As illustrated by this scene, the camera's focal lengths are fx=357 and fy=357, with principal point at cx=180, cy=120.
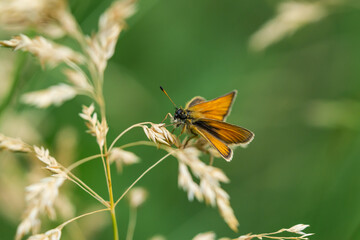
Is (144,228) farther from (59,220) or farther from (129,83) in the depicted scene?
(129,83)

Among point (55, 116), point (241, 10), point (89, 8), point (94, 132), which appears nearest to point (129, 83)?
point (55, 116)

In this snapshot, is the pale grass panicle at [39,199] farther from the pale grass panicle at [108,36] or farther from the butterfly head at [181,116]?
the butterfly head at [181,116]

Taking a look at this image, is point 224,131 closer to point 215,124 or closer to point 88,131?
point 215,124

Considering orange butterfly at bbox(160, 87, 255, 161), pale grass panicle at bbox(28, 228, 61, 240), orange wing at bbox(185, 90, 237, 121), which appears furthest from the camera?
orange wing at bbox(185, 90, 237, 121)

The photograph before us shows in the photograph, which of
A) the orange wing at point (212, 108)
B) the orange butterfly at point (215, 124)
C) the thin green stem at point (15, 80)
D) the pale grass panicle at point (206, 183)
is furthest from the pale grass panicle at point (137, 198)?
the thin green stem at point (15, 80)

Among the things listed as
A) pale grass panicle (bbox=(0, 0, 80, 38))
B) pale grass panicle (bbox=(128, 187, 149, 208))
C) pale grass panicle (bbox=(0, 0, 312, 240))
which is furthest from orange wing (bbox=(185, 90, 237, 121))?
pale grass panicle (bbox=(0, 0, 80, 38))

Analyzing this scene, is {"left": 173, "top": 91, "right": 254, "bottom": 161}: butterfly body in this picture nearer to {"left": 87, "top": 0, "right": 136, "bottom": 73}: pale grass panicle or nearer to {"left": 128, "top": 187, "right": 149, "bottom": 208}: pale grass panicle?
{"left": 128, "top": 187, "right": 149, "bottom": 208}: pale grass panicle
